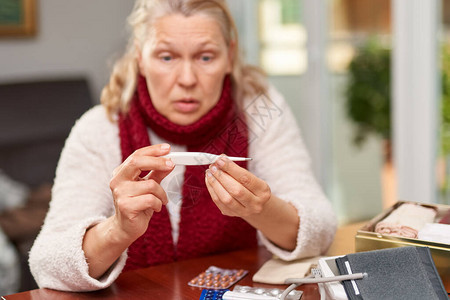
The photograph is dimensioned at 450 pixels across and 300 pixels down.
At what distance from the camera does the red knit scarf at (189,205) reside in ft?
4.59

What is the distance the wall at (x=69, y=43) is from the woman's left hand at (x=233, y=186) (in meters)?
2.52

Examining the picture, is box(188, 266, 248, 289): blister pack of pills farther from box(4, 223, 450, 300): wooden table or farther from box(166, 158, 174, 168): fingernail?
box(166, 158, 174, 168): fingernail

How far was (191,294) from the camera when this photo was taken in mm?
1076

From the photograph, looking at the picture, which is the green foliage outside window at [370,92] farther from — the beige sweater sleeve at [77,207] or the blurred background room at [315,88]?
the beige sweater sleeve at [77,207]

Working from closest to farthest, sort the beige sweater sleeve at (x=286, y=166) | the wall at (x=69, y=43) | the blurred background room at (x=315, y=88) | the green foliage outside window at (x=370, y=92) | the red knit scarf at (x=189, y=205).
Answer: the beige sweater sleeve at (x=286, y=166) < the red knit scarf at (x=189, y=205) < the blurred background room at (x=315, y=88) < the green foliage outside window at (x=370, y=92) < the wall at (x=69, y=43)

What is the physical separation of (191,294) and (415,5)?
198 centimetres

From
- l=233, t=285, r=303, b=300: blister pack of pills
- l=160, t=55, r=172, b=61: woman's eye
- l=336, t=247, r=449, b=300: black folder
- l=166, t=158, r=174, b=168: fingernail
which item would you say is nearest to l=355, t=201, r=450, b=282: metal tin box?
l=336, t=247, r=449, b=300: black folder

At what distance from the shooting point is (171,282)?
1.15 metres

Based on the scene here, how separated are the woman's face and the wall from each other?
6.90ft

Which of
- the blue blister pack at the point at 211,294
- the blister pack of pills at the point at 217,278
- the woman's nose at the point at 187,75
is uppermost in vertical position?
the woman's nose at the point at 187,75

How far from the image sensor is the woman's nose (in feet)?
4.37

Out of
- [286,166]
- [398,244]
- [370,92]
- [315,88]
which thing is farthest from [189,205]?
[315,88]

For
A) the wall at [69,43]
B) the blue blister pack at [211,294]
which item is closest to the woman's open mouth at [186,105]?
the blue blister pack at [211,294]

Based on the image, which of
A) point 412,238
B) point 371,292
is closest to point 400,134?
point 412,238
